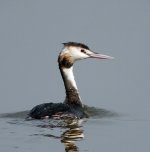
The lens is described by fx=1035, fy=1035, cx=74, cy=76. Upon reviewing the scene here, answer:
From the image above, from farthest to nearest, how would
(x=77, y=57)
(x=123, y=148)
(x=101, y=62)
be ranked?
(x=101, y=62) < (x=77, y=57) < (x=123, y=148)

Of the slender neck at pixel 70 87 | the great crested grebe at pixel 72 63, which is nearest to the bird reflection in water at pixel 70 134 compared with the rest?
the great crested grebe at pixel 72 63

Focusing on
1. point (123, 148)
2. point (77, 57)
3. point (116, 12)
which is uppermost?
point (116, 12)

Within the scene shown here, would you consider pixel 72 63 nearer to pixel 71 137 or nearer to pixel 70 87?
pixel 70 87

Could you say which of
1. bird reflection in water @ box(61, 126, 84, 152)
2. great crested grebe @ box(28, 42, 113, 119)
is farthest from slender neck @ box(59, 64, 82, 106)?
bird reflection in water @ box(61, 126, 84, 152)

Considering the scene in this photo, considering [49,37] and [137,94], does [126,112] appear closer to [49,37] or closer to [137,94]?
[137,94]

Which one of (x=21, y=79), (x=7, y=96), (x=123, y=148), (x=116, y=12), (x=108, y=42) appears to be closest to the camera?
(x=123, y=148)

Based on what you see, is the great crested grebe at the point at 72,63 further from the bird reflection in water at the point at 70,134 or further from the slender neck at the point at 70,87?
the bird reflection in water at the point at 70,134

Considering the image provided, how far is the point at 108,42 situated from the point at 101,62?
7.20 feet

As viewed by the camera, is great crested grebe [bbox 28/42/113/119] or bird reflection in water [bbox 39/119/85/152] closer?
bird reflection in water [bbox 39/119/85/152]

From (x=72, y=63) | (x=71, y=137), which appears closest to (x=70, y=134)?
(x=71, y=137)

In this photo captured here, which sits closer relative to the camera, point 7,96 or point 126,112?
point 126,112

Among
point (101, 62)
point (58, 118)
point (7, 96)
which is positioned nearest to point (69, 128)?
point (58, 118)

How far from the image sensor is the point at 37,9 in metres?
38.2

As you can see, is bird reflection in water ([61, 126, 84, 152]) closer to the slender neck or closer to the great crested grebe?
the great crested grebe
